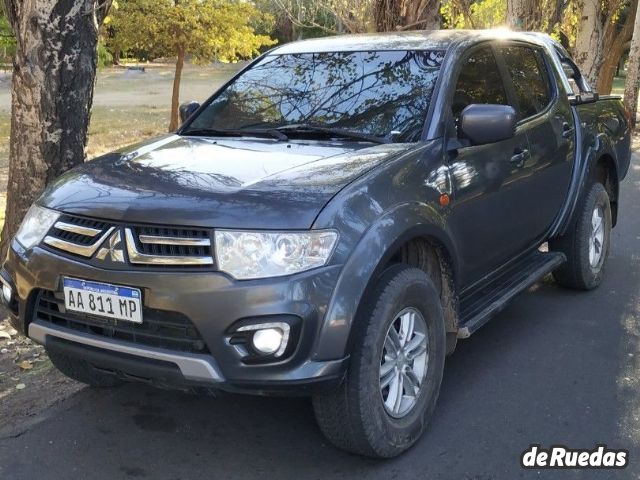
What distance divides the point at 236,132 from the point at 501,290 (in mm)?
1783

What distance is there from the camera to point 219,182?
3.31m

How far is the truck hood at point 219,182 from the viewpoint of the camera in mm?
3045

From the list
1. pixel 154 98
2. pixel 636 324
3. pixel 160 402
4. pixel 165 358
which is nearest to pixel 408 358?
pixel 165 358

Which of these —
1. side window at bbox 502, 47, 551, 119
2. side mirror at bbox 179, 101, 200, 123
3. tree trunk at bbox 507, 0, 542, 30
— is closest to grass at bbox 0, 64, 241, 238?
side mirror at bbox 179, 101, 200, 123

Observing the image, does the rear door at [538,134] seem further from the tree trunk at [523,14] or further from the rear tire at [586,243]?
the tree trunk at [523,14]

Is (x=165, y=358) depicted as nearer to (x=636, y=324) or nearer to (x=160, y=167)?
(x=160, y=167)

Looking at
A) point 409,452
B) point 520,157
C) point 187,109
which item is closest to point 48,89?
point 187,109

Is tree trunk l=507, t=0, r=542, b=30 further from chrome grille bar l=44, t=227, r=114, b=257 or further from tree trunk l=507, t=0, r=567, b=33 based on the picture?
chrome grille bar l=44, t=227, r=114, b=257

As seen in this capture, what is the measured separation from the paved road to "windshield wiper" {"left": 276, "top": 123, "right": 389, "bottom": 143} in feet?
4.66

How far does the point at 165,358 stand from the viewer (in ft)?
9.84

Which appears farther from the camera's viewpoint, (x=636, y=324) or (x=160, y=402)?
(x=636, y=324)

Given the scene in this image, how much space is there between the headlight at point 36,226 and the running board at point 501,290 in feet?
6.73

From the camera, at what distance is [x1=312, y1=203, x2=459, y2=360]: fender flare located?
2.96 m

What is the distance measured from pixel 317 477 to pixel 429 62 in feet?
7.57
